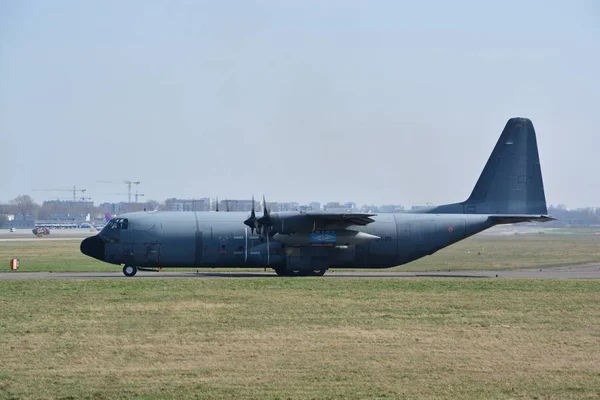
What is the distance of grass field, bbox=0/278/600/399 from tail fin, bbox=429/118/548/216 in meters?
9.06

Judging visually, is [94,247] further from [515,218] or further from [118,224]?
[515,218]

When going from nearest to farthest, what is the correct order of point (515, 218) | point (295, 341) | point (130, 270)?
1. point (295, 341)
2. point (130, 270)
3. point (515, 218)

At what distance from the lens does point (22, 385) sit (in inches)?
719

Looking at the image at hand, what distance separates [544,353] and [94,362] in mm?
11441

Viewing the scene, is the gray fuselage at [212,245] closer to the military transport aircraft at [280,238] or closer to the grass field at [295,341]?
the military transport aircraft at [280,238]

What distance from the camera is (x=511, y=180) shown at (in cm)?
4569

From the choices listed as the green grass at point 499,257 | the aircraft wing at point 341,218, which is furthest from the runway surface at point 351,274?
the green grass at point 499,257

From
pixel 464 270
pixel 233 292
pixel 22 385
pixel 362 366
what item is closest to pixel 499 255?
pixel 464 270

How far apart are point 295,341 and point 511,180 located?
991 inches

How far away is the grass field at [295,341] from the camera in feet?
60.4

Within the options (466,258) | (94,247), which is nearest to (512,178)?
(466,258)

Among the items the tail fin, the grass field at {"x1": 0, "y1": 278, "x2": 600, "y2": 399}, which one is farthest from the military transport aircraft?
the grass field at {"x1": 0, "y1": 278, "x2": 600, "y2": 399}

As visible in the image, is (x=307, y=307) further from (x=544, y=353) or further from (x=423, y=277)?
(x=423, y=277)

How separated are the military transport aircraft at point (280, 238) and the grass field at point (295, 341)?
165 inches
